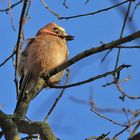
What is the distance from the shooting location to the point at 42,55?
537 centimetres

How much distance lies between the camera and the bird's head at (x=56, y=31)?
570 cm

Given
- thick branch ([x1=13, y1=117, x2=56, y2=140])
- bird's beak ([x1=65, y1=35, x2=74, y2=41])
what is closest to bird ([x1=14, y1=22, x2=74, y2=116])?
bird's beak ([x1=65, y1=35, x2=74, y2=41])

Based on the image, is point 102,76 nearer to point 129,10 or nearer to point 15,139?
point 129,10

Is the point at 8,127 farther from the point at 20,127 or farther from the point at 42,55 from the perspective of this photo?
the point at 42,55

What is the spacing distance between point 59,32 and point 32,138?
9.06 feet

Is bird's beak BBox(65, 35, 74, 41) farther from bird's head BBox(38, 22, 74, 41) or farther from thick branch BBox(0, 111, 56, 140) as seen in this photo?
thick branch BBox(0, 111, 56, 140)

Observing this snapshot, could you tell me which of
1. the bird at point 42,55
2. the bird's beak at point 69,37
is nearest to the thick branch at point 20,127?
the bird at point 42,55

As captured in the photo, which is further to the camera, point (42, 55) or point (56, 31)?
point (56, 31)

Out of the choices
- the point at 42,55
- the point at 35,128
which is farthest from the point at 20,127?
the point at 42,55

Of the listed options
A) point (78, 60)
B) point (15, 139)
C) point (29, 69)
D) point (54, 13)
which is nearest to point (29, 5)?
point (54, 13)

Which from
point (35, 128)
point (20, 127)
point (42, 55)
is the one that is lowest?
point (35, 128)

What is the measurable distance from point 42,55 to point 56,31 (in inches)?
25.1

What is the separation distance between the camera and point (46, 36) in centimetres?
568

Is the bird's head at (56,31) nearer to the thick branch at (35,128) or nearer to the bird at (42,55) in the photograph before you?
the bird at (42,55)
